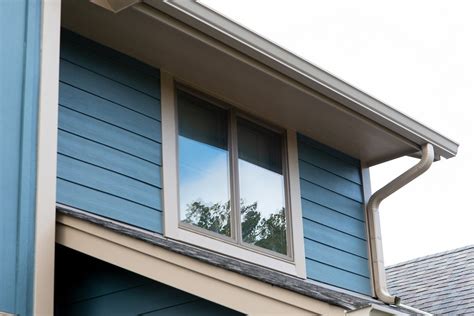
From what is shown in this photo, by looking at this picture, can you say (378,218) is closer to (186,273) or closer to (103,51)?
(103,51)

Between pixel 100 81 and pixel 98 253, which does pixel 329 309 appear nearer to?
pixel 98 253

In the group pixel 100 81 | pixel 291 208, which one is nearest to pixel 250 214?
pixel 291 208

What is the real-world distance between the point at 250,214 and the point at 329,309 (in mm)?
2997

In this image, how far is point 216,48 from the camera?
6484mm

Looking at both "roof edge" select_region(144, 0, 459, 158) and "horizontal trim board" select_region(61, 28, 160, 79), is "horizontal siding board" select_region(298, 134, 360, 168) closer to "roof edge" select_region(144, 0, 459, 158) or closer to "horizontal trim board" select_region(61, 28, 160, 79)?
"roof edge" select_region(144, 0, 459, 158)

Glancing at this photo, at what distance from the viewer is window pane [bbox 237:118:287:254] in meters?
7.22

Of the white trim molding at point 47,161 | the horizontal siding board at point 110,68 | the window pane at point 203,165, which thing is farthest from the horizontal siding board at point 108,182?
the horizontal siding board at point 110,68

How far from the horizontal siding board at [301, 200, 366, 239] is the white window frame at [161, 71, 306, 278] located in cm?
14

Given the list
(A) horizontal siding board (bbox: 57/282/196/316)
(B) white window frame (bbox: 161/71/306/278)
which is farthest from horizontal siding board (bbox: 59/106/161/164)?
(A) horizontal siding board (bbox: 57/282/196/316)

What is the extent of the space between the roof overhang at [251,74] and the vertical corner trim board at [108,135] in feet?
0.55

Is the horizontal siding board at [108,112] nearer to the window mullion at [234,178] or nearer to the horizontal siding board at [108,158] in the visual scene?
the horizontal siding board at [108,158]

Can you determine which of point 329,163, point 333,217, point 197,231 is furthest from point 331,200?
point 197,231

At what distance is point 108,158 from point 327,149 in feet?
8.51

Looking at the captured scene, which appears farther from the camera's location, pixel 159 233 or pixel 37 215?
pixel 159 233
